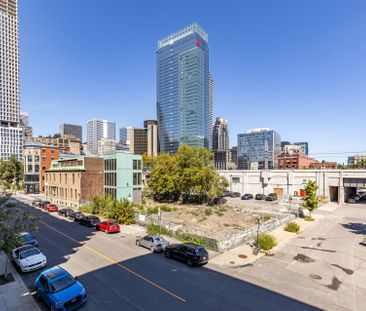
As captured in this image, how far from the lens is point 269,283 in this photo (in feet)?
48.8

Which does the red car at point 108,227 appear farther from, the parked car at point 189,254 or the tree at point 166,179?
the tree at point 166,179

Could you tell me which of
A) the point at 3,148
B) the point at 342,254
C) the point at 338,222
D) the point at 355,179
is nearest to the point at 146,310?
the point at 342,254

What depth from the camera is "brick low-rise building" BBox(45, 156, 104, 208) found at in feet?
142

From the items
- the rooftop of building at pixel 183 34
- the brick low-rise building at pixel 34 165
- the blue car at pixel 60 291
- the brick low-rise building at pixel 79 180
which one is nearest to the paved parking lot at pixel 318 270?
the blue car at pixel 60 291

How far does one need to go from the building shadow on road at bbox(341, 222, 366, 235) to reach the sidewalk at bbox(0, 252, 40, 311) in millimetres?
32758

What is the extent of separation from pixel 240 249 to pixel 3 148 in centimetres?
17965

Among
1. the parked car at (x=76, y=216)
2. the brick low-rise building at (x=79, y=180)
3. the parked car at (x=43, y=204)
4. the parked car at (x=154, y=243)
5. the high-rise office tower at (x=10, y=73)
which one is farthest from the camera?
the high-rise office tower at (x=10, y=73)

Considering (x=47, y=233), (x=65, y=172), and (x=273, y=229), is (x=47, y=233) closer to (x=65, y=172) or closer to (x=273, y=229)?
(x=65, y=172)

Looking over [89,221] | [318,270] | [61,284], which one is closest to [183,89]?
[89,221]

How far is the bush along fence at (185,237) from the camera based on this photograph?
830 inches

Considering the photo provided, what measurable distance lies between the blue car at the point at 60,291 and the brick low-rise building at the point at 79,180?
106 feet

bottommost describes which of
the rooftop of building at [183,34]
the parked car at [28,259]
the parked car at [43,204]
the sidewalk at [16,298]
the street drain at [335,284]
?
the parked car at [43,204]

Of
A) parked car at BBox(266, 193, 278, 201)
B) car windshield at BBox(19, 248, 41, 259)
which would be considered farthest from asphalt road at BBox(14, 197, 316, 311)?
parked car at BBox(266, 193, 278, 201)

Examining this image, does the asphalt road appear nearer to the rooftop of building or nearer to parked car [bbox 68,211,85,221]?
parked car [bbox 68,211,85,221]
